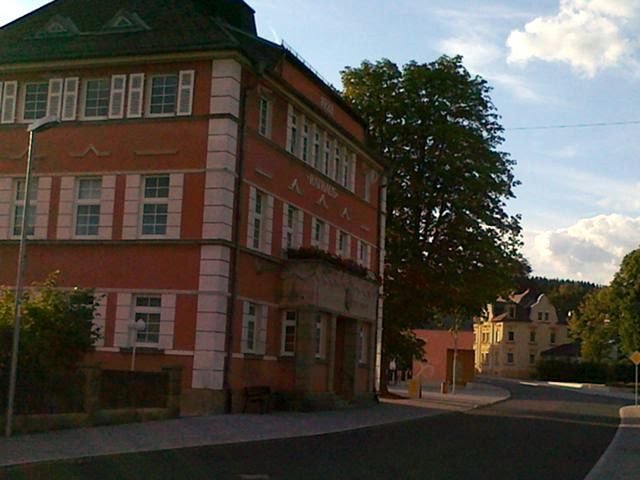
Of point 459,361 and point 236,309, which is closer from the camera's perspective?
point 236,309

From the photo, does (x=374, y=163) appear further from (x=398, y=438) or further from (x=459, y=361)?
(x=459, y=361)

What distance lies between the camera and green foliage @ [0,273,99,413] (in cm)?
1917

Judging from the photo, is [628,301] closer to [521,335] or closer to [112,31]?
[521,335]

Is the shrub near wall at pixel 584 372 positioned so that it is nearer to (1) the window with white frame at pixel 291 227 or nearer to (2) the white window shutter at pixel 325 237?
(2) the white window shutter at pixel 325 237

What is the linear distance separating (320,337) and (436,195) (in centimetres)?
1506

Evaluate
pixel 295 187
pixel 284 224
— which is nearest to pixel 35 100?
pixel 284 224

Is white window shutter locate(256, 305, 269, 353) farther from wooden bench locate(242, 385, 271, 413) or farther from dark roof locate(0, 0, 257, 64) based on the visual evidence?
dark roof locate(0, 0, 257, 64)

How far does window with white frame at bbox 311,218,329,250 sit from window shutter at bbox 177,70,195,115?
8461mm

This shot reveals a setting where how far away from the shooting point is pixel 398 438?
952 inches

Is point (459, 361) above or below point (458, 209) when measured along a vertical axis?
below

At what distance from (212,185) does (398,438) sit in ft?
29.0

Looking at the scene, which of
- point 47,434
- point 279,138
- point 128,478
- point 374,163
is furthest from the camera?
point 374,163

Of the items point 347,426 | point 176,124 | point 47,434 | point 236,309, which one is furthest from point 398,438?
point 176,124

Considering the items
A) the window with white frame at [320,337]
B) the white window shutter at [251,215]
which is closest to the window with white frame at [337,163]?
the window with white frame at [320,337]
